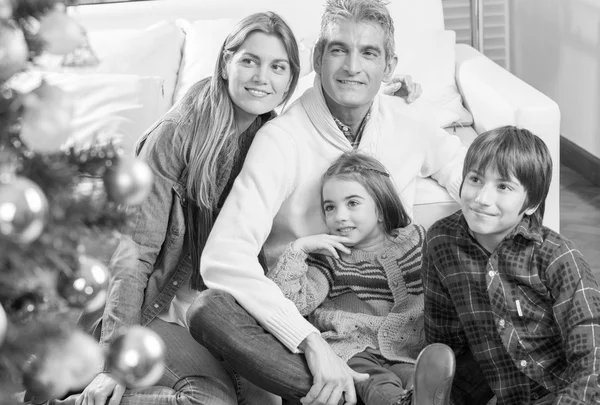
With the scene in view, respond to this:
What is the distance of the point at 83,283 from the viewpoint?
2.23ft

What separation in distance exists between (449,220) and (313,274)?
0.33 meters

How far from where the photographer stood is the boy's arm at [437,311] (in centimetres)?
181

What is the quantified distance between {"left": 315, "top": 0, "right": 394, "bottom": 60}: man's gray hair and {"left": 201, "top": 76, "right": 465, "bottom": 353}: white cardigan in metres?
0.12

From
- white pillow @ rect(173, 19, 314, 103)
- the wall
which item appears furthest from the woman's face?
the wall

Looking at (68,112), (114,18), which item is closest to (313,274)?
(68,112)

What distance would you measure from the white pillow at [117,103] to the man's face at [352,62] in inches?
36.6

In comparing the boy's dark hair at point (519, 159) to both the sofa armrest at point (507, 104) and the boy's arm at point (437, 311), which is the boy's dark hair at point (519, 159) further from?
the sofa armrest at point (507, 104)

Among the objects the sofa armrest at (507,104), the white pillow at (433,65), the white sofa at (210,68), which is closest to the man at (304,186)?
the white sofa at (210,68)

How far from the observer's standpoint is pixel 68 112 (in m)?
0.62

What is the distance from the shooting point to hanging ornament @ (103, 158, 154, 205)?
2.17 ft

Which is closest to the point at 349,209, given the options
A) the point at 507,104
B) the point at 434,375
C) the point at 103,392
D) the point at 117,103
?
the point at 434,375

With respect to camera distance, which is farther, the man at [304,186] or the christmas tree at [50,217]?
the man at [304,186]

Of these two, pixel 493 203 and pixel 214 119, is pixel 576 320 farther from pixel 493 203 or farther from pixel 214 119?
pixel 214 119

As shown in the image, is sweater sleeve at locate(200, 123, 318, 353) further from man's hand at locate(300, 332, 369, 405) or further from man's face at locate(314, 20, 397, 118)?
man's face at locate(314, 20, 397, 118)
